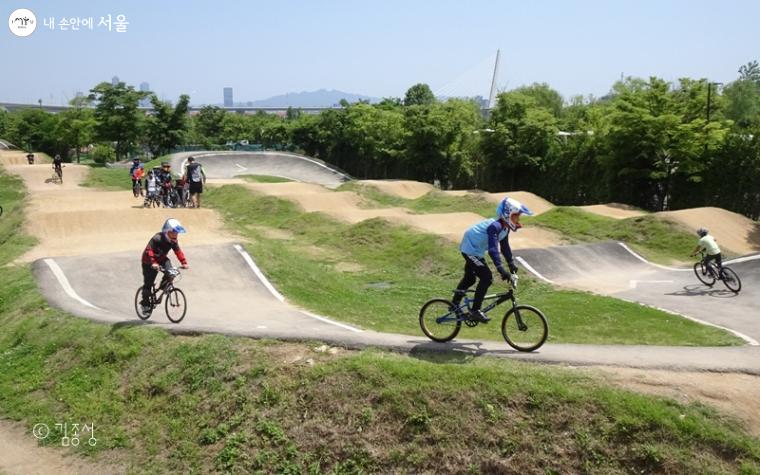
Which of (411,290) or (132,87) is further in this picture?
(132,87)

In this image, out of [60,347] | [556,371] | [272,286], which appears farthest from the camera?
[272,286]

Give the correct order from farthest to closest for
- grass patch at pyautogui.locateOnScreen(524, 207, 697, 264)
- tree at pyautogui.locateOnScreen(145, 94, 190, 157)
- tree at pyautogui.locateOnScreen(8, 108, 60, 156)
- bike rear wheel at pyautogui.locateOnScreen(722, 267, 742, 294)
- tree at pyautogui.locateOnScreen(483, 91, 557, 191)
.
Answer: tree at pyautogui.locateOnScreen(8, 108, 60, 156) → tree at pyautogui.locateOnScreen(145, 94, 190, 157) → tree at pyautogui.locateOnScreen(483, 91, 557, 191) → grass patch at pyautogui.locateOnScreen(524, 207, 697, 264) → bike rear wheel at pyautogui.locateOnScreen(722, 267, 742, 294)

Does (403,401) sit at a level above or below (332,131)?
below

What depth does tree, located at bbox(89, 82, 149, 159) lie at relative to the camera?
53406 mm

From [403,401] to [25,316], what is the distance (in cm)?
874

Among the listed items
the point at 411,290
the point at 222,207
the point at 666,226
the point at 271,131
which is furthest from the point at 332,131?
the point at 411,290

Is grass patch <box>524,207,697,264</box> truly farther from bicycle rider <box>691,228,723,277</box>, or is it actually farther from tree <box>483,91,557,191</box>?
tree <box>483,91,557,191</box>

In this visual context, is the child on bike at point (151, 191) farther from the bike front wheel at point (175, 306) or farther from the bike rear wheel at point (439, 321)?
the bike rear wheel at point (439, 321)

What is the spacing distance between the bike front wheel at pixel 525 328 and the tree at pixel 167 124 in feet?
176

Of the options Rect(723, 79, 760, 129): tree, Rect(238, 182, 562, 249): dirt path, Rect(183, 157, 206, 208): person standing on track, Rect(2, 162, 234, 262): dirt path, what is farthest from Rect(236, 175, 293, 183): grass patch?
Rect(723, 79, 760, 129): tree

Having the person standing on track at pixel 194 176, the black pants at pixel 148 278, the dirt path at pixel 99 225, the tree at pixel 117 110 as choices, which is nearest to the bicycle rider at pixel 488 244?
the black pants at pixel 148 278

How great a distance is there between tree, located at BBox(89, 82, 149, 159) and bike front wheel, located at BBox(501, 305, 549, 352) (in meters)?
50.9

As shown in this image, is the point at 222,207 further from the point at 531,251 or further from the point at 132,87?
the point at 132,87

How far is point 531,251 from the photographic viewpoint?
19.0m
